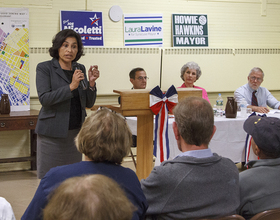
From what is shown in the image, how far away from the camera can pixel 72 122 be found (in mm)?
2467

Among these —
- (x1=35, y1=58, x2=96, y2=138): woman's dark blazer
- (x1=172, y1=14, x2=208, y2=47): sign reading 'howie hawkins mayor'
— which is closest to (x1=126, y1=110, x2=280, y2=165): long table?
(x1=35, y1=58, x2=96, y2=138): woman's dark blazer

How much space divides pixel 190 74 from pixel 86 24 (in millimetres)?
1597

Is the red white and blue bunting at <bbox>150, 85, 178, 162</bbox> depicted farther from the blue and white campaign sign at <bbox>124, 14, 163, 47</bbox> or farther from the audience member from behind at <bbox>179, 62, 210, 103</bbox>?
the blue and white campaign sign at <bbox>124, 14, 163, 47</bbox>

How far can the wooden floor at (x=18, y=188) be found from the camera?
3314mm

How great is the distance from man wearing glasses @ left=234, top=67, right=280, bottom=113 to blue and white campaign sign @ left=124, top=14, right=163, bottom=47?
55.0 inches

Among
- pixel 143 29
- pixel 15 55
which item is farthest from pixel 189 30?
pixel 15 55

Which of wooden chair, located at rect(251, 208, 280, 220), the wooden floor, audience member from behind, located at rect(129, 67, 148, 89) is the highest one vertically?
audience member from behind, located at rect(129, 67, 148, 89)

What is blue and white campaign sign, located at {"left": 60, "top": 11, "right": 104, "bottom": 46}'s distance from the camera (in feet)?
14.6

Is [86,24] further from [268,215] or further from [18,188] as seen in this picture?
→ [268,215]

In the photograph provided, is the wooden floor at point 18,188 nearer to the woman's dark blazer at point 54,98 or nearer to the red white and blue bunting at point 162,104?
the woman's dark blazer at point 54,98

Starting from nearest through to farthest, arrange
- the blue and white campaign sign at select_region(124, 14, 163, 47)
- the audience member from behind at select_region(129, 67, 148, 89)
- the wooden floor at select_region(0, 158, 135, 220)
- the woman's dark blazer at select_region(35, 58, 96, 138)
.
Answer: the woman's dark blazer at select_region(35, 58, 96, 138) < the wooden floor at select_region(0, 158, 135, 220) < the audience member from behind at select_region(129, 67, 148, 89) < the blue and white campaign sign at select_region(124, 14, 163, 47)

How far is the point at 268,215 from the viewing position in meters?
1.28

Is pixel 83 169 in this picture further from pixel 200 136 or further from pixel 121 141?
pixel 200 136

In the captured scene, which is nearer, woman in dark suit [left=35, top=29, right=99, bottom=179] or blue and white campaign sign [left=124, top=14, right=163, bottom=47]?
woman in dark suit [left=35, top=29, right=99, bottom=179]
